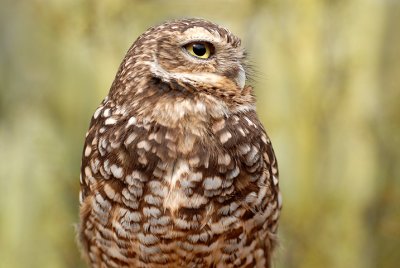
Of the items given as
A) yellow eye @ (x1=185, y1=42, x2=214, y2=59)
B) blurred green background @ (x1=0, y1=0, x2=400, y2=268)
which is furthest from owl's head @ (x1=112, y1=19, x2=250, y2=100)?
blurred green background @ (x1=0, y1=0, x2=400, y2=268)

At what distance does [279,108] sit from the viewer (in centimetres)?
277

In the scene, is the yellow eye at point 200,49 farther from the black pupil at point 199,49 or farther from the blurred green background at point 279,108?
the blurred green background at point 279,108

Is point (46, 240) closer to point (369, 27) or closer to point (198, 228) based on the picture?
point (198, 228)

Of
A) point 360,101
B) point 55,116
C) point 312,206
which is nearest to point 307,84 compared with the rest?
point 360,101

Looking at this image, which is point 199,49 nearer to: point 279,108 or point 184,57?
point 184,57

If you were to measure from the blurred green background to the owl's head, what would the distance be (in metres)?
1.14

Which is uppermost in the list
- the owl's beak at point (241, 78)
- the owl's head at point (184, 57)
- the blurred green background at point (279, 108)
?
the owl's head at point (184, 57)

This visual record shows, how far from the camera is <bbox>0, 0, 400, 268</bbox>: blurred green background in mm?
2703

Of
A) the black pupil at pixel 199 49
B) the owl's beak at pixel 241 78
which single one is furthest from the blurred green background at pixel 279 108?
the black pupil at pixel 199 49

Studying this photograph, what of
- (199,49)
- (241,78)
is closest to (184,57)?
(199,49)

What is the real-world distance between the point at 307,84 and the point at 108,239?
1369 mm

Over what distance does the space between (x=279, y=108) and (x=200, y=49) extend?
51.1 inches

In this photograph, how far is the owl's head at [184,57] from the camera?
1.50 metres

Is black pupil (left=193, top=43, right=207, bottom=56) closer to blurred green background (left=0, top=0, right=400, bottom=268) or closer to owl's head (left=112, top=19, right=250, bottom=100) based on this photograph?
owl's head (left=112, top=19, right=250, bottom=100)
